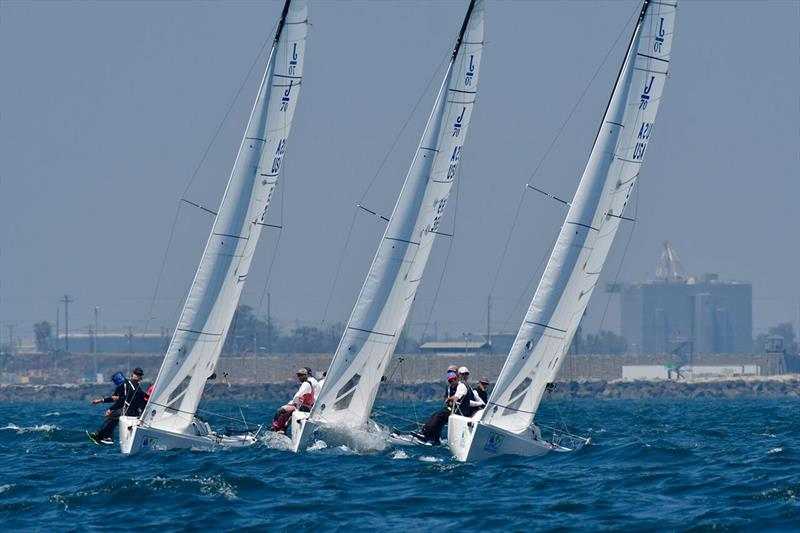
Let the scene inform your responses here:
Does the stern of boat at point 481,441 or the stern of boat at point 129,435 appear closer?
the stern of boat at point 481,441

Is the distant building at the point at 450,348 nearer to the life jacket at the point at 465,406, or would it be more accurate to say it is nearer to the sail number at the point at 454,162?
the sail number at the point at 454,162

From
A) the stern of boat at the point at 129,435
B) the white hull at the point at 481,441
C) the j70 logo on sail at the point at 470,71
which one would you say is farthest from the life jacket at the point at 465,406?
the j70 logo on sail at the point at 470,71

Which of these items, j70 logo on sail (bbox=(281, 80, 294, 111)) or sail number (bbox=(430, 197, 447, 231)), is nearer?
sail number (bbox=(430, 197, 447, 231))

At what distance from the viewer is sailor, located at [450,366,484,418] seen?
25562 mm

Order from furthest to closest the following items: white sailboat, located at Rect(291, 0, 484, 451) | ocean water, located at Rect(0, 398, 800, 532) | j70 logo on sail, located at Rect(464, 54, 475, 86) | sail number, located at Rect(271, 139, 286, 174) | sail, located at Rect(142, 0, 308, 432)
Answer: j70 logo on sail, located at Rect(464, 54, 475, 86)
sail number, located at Rect(271, 139, 286, 174)
white sailboat, located at Rect(291, 0, 484, 451)
sail, located at Rect(142, 0, 308, 432)
ocean water, located at Rect(0, 398, 800, 532)

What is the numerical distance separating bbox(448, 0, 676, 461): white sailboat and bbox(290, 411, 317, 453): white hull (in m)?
2.68

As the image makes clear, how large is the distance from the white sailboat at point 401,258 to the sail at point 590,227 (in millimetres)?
3083

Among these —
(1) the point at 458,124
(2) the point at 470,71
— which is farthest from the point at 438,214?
(2) the point at 470,71

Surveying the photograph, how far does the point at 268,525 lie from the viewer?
17.3 meters

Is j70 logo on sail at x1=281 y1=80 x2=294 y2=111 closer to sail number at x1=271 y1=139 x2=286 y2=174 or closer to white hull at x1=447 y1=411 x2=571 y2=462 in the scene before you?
sail number at x1=271 y1=139 x2=286 y2=174

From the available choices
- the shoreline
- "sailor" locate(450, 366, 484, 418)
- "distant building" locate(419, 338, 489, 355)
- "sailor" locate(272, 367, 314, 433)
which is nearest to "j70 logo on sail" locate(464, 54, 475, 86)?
"sailor" locate(450, 366, 484, 418)

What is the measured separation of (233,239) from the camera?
2689 centimetres

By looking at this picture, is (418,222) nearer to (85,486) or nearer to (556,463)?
(556,463)

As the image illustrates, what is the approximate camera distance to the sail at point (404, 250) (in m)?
26.5
